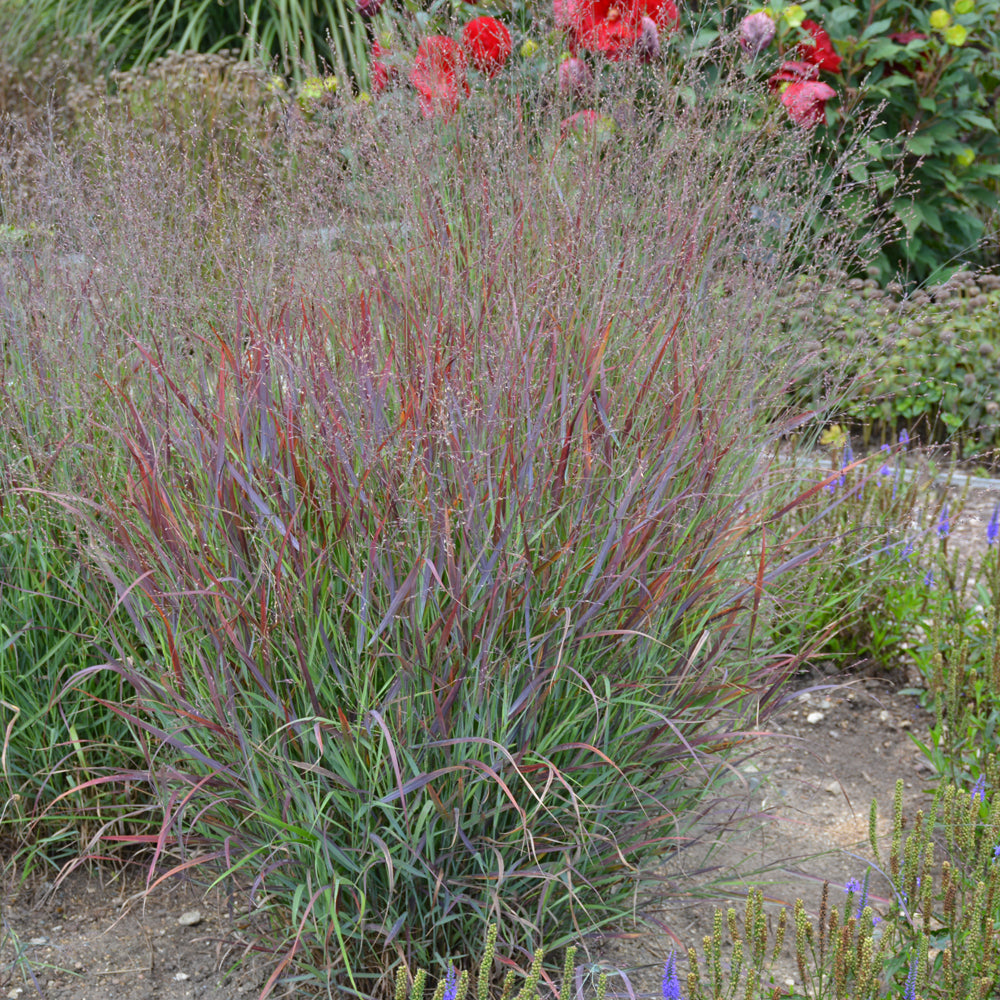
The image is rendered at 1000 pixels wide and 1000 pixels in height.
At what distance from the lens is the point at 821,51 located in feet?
15.1

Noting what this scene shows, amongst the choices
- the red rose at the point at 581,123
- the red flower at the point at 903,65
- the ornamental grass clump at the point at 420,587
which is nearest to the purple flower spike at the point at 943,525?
the ornamental grass clump at the point at 420,587

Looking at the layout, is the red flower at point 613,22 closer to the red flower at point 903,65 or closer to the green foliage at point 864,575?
the green foliage at point 864,575

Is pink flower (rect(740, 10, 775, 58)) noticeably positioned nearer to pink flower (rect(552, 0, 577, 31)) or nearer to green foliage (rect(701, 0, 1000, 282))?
pink flower (rect(552, 0, 577, 31))

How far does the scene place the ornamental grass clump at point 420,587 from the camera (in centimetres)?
174

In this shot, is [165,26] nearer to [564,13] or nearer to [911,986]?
[564,13]

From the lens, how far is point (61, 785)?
226 centimetres

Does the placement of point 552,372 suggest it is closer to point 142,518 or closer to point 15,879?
point 142,518

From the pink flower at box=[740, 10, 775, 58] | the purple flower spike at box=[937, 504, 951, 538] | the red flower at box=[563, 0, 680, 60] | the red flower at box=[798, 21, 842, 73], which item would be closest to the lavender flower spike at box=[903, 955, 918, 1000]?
the purple flower spike at box=[937, 504, 951, 538]

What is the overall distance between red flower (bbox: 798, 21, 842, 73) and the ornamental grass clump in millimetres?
2697

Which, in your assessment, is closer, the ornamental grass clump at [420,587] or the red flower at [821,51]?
the ornamental grass clump at [420,587]

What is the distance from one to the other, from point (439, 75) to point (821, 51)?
2.19 metres

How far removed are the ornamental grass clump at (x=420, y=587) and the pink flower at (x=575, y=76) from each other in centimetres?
76

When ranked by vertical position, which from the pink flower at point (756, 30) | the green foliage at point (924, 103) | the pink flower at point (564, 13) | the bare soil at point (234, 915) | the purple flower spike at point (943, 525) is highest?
the pink flower at point (564, 13)

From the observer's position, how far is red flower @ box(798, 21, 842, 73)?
449 centimetres
